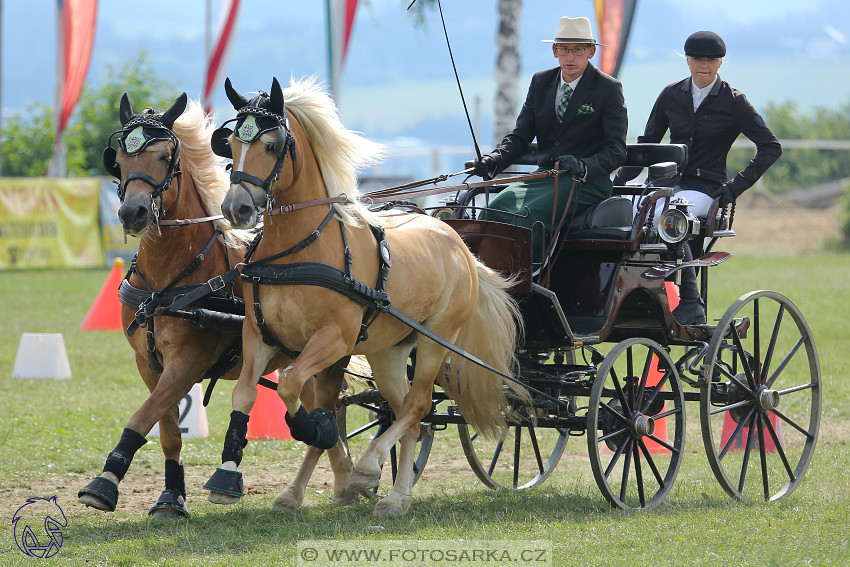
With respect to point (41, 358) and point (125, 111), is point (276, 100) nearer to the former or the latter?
point (125, 111)

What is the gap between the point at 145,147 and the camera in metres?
5.39

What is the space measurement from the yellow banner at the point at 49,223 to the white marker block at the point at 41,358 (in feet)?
32.7

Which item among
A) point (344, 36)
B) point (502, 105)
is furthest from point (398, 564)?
point (344, 36)

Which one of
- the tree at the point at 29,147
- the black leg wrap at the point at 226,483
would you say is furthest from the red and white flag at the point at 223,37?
the black leg wrap at the point at 226,483

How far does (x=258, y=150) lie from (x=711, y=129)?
3.34 meters

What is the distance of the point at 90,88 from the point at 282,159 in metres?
22.6

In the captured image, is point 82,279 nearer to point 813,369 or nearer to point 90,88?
point 90,88

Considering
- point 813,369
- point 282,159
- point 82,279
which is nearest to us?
point 282,159

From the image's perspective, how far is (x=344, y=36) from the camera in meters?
18.0

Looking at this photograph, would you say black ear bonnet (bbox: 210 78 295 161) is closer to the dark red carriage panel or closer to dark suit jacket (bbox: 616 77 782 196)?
the dark red carriage panel

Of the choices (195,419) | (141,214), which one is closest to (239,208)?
(141,214)

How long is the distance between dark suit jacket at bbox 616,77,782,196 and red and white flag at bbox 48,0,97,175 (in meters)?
13.5

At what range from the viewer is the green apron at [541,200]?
627 centimetres

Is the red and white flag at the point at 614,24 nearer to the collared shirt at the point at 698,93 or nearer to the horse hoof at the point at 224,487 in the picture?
the collared shirt at the point at 698,93
